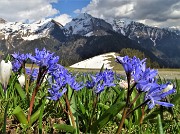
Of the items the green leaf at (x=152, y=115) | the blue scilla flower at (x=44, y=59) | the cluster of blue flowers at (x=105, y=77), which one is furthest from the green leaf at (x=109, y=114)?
the green leaf at (x=152, y=115)

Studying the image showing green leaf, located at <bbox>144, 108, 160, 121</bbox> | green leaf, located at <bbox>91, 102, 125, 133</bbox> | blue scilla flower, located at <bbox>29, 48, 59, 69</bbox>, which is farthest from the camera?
green leaf, located at <bbox>144, 108, 160, 121</bbox>

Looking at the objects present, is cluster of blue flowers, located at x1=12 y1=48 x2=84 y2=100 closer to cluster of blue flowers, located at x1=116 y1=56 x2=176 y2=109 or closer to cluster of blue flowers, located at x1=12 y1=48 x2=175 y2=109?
cluster of blue flowers, located at x1=12 y1=48 x2=175 y2=109

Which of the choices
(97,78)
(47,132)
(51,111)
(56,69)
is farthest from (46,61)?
(51,111)

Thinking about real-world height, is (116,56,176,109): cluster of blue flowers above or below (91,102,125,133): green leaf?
above

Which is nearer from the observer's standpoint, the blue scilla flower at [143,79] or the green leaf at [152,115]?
the blue scilla flower at [143,79]

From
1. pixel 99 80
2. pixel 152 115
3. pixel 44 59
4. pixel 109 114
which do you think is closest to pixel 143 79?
pixel 109 114

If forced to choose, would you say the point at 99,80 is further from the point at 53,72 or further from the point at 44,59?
the point at 44,59

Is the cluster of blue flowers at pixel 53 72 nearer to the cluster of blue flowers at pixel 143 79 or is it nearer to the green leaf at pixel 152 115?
the cluster of blue flowers at pixel 143 79

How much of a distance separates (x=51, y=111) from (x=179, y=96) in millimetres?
1677

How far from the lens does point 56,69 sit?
3242 mm

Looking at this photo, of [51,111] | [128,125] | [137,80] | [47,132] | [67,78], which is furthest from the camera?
[51,111]

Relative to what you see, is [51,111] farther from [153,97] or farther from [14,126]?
[153,97]

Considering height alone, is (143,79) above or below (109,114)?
above

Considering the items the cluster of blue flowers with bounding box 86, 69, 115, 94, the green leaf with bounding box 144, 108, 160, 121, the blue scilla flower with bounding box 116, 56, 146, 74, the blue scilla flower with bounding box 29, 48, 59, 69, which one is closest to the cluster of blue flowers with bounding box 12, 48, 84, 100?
the blue scilla flower with bounding box 29, 48, 59, 69
